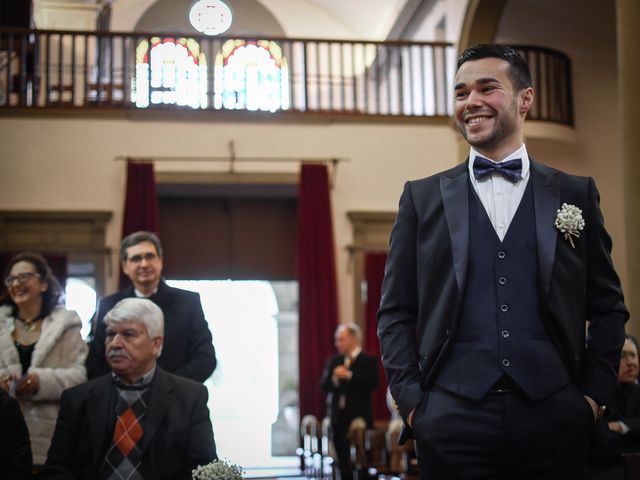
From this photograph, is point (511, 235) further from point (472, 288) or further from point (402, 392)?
point (402, 392)

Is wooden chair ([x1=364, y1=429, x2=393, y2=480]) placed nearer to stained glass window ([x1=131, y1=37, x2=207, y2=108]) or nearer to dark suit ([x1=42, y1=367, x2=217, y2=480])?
dark suit ([x1=42, y1=367, x2=217, y2=480])

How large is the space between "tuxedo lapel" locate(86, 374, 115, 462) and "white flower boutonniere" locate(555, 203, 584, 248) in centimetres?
184

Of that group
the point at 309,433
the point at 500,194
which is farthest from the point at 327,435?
the point at 500,194

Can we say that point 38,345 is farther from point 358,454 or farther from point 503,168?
point 358,454

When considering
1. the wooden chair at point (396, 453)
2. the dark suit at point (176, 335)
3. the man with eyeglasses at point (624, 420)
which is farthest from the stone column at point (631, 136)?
the dark suit at point (176, 335)

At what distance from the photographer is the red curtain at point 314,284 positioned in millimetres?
11375

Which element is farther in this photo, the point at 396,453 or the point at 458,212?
the point at 396,453

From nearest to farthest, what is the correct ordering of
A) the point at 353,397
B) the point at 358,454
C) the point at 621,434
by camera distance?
the point at 621,434 < the point at 358,454 < the point at 353,397

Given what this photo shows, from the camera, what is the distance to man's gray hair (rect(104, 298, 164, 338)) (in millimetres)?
3537

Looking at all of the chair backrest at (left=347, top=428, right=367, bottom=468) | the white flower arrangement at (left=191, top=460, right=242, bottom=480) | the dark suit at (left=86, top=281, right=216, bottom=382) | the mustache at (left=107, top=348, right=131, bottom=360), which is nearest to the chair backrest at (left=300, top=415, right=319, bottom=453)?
the chair backrest at (left=347, top=428, right=367, bottom=468)

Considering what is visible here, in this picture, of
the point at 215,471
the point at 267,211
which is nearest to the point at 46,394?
the point at 215,471

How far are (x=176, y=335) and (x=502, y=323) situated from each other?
254 cm

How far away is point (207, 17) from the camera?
38.9ft

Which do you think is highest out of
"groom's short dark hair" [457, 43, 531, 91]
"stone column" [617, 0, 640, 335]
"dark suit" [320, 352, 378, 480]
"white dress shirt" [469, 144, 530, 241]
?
"stone column" [617, 0, 640, 335]
